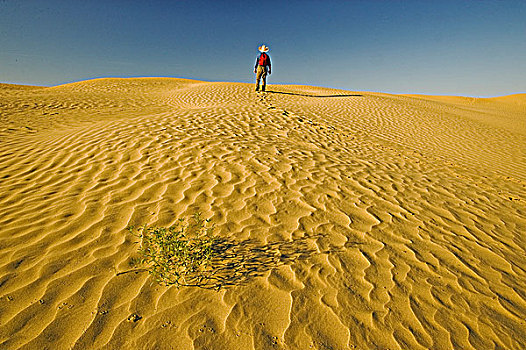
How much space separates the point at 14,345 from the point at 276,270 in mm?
1969

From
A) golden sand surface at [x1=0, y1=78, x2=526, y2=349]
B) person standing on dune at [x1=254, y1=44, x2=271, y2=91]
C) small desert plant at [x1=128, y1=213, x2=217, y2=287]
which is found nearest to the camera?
golden sand surface at [x1=0, y1=78, x2=526, y2=349]

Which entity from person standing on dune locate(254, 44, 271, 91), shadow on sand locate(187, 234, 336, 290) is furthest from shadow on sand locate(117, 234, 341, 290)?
person standing on dune locate(254, 44, 271, 91)

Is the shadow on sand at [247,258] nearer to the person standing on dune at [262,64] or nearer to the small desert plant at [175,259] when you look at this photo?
the small desert plant at [175,259]

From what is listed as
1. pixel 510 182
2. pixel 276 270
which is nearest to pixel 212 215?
pixel 276 270

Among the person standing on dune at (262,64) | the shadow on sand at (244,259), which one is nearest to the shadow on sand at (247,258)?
the shadow on sand at (244,259)

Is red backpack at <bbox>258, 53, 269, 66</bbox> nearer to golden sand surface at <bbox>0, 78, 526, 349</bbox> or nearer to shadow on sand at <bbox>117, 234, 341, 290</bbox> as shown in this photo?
golden sand surface at <bbox>0, 78, 526, 349</bbox>

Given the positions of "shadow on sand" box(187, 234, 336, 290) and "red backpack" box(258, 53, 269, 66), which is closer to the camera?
"shadow on sand" box(187, 234, 336, 290)

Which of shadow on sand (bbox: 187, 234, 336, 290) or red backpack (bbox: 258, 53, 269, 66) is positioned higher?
red backpack (bbox: 258, 53, 269, 66)

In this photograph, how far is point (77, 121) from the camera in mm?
8570

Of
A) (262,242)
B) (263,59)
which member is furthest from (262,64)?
(262,242)

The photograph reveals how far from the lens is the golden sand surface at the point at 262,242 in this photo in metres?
2.04

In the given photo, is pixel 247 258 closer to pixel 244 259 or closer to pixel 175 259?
pixel 244 259

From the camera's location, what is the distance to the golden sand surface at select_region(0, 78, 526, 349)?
204 cm

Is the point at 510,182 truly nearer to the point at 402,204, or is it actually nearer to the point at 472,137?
the point at 402,204
